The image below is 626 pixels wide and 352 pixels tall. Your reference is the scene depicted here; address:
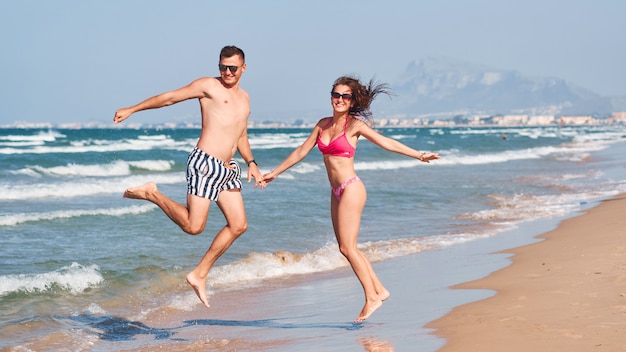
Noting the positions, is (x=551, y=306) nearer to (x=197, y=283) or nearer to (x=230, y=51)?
(x=197, y=283)

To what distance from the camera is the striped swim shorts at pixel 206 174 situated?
6.88 metres

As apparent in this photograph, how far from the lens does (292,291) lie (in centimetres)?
952

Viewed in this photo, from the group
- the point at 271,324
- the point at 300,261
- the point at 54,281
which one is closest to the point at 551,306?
the point at 271,324

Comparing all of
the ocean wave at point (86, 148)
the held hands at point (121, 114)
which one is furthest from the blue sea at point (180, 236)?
the ocean wave at point (86, 148)

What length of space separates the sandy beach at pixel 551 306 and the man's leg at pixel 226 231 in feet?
5.78

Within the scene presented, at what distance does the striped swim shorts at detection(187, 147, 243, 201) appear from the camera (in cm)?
688

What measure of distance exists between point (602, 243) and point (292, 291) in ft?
12.9

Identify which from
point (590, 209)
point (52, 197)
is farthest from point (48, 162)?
point (590, 209)

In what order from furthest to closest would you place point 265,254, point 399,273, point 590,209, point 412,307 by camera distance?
point 590,209 → point 265,254 → point 399,273 → point 412,307

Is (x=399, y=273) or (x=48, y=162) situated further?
(x=48, y=162)

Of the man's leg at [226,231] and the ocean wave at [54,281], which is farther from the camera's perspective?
the ocean wave at [54,281]

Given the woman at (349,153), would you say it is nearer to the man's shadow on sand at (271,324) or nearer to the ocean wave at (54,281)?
the man's shadow on sand at (271,324)

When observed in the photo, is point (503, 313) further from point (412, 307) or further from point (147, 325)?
point (147, 325)

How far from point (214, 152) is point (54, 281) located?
366 centimetres
